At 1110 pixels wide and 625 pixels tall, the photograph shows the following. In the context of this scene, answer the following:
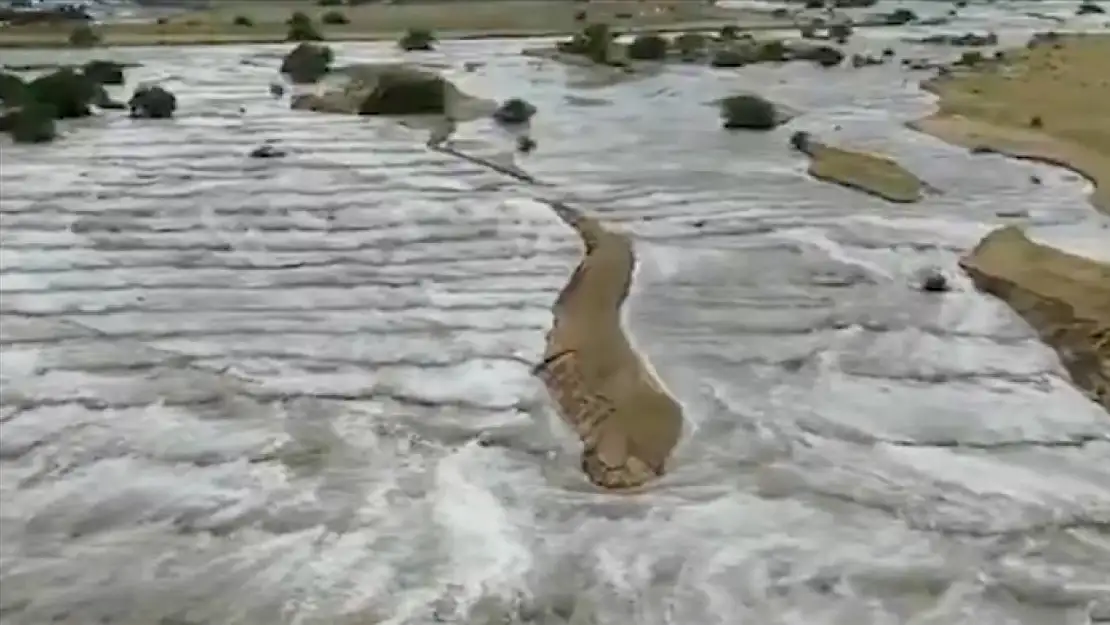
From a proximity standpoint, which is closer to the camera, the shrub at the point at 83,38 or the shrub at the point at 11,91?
the shrub at the point at 11,91

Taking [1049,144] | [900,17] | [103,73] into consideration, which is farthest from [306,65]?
[900,17]

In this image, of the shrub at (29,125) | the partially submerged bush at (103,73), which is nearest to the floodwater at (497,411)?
the shrub at (29,125)

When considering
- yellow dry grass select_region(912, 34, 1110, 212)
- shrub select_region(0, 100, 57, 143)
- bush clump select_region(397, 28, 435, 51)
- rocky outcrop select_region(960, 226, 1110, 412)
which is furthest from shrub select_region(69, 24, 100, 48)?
rocky outcrop select_region(960, 226, 1110, 412)

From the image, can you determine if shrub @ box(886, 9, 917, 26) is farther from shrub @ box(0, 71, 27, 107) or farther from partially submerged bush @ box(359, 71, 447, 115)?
shrub @ box(0, 71, 27, 107)

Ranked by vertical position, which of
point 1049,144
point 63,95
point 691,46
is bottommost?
point 691,46

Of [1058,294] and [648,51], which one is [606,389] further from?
[648,51]

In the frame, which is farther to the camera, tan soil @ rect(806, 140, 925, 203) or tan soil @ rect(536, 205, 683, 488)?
tan soil @ rect(806, 140, 925, 203)

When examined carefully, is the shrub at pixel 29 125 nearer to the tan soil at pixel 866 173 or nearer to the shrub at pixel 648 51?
the tan soil at pixel 866 173
